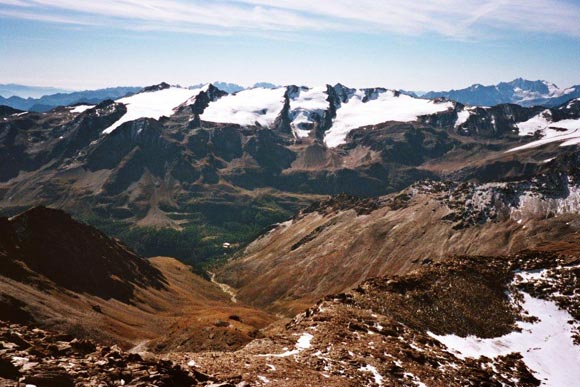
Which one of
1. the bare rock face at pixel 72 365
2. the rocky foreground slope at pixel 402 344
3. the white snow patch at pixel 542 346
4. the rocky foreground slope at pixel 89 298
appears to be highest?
the bare rock face at pixel 72 365

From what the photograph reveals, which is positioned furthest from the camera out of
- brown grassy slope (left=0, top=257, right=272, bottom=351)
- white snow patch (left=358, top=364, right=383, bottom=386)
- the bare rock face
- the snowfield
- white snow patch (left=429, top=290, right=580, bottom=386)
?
brown grassy slope (left=0, top=257, right=272, bottom=351)

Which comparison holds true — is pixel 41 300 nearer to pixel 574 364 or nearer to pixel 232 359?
pixel 232 359

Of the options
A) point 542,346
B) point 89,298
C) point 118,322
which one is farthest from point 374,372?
point 89,298

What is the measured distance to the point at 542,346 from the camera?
62.2 m

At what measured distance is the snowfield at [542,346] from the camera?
5612 centimetres

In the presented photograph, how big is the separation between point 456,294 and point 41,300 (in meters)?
97.8

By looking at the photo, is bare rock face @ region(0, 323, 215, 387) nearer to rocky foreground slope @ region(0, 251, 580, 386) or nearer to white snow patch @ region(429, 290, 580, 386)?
rocky foreground slope @ region(0, 251, 580, 386)

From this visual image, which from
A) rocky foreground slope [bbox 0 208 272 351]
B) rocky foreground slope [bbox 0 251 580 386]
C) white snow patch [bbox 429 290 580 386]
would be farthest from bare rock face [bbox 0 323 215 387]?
rocky foreground slope [bbox 0 208 272 351]

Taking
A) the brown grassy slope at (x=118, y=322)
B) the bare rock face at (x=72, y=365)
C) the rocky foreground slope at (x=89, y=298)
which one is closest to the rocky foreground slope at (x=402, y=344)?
the bare rock face at (x=72, y=365)

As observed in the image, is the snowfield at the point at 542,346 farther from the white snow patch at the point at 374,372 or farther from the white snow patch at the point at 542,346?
the white snow patch at the point at 374,372

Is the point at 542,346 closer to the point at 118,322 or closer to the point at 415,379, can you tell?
the point at 415,379

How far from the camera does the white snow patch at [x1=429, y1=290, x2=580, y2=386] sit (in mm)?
56250

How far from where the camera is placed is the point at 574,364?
5916 centimetres

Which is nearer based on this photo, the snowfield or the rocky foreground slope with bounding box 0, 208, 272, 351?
the snowfield
